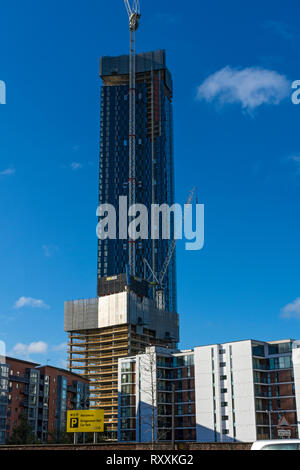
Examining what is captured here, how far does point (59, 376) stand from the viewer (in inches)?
7028

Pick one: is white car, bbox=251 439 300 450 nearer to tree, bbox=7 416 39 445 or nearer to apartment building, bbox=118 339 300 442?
apartment building, bbox=118 339 300 442

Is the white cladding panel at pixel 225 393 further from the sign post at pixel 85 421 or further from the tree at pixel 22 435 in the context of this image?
the sign post at pixel 85 421

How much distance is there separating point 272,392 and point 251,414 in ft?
27.5

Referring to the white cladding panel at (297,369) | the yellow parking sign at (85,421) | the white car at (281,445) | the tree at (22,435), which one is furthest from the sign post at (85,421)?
the white car at (281,445)

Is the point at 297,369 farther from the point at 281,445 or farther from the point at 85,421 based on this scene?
the point at 281,445

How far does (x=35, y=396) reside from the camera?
16525 centimetres

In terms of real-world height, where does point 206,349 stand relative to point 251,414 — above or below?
above

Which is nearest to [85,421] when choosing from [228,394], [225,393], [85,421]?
[85,421]

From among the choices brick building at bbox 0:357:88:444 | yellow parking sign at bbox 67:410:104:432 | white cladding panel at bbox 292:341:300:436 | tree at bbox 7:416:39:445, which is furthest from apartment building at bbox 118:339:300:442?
brick building at bbox 0:357:88:444

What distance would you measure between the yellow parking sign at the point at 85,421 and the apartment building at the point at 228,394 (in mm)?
24335

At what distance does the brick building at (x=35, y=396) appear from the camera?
503 ft

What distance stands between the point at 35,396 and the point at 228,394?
2437 inches
